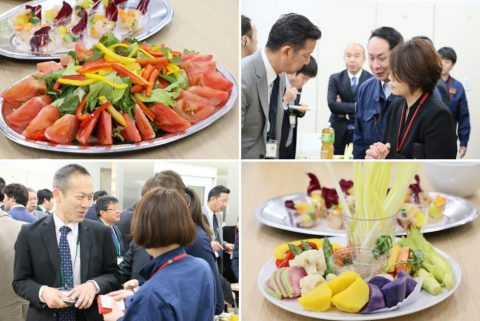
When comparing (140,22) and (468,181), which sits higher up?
(140,22)

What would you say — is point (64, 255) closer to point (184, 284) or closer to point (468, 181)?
point (184, 284)

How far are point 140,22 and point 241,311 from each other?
37.8 inches

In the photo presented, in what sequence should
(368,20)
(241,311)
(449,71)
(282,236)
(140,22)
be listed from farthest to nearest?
1. (368,20)
2. (449,71)
3. (140,22)
4. (282,236)
5. (241,311)

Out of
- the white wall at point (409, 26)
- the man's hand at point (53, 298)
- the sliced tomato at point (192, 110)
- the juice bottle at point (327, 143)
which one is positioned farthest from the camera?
the white wall at point (409, 26)

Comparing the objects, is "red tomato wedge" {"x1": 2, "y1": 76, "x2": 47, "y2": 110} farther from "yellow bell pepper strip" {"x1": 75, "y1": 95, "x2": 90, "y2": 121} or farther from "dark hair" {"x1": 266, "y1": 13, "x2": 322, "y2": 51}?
"dark hair" {"x1": 266, "y1": 13, "x2": 322, "y2": 51}

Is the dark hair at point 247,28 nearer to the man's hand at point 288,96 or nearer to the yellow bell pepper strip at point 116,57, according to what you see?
the man's hand at point 288,96

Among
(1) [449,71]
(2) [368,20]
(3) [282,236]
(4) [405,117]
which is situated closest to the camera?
(3) [282,236]

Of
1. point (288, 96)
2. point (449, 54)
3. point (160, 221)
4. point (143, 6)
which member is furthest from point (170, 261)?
point (449, 54)

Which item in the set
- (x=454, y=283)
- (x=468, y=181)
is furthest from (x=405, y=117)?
(x=454, y=283)

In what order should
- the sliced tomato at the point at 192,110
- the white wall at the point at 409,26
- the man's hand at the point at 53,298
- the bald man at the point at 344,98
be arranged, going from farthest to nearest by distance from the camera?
the white wall at the point at 409,26
the bald man at the point at 344,98
the sliced tomato at the point at 192,110
the man's hand at the point at 53,298

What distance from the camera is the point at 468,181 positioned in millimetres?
1479

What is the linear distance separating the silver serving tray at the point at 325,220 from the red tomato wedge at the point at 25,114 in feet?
1.85

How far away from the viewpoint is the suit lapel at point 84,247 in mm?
1134

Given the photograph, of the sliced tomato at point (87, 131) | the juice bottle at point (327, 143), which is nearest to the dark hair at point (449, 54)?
the juice bottle at point (327, 143)
